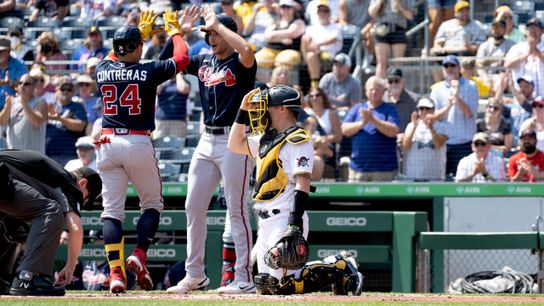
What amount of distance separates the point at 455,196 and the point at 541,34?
292 centimetres

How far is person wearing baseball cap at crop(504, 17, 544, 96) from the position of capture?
12234mm

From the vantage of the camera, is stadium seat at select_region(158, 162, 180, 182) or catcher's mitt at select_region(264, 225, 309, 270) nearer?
catcher's mitt at select_region(264, 225, 309, 270)

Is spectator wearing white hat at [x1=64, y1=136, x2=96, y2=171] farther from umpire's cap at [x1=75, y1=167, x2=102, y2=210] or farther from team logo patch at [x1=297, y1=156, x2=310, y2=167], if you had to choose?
team logo patch at [x1=297, y1=156, x2=310, y2=167]

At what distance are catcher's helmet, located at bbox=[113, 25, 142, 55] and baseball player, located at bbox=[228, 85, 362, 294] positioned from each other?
1.06 m

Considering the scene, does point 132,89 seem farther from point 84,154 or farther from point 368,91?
point 368,91

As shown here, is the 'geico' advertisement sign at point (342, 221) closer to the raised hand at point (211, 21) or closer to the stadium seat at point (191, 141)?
the stadium seat at point (191, 141)

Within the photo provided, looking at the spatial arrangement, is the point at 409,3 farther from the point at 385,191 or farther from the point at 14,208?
the point at 14,208

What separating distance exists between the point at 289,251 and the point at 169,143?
620 centimetres

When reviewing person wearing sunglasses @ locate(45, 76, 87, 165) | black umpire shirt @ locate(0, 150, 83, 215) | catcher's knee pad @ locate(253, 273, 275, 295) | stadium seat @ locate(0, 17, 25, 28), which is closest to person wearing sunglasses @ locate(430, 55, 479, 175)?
person wearing sunglasses @ locate(45, 76, 87, 165)

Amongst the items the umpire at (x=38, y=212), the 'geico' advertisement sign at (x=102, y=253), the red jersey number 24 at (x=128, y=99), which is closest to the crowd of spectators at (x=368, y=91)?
the 'geico' advertisement sign at (x=102, y=253)

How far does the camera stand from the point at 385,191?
36.2ft

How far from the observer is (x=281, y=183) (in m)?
6.91

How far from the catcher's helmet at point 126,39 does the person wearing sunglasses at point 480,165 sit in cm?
455

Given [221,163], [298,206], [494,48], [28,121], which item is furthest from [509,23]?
[298,206]
